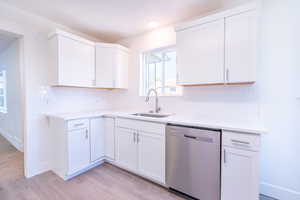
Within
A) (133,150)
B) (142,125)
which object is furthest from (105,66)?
(133,150)

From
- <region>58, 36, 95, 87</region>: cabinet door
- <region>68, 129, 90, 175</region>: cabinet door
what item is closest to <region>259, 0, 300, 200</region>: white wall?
<region>68, 129, 90, 175</region>: cabinet door

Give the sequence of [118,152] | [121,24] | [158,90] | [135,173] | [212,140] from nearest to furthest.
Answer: [212,140] < [135,173] < [118,152] < [121,24] < [158,90]

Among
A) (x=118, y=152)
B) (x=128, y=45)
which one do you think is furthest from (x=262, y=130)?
(x=128, y=45)

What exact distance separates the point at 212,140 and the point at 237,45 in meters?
1.14

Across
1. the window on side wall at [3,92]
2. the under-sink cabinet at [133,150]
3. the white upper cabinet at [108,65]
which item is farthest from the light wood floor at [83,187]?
the window on side wall at [3,92]

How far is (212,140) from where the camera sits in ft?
4.75

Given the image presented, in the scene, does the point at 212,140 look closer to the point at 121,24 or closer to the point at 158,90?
the point at 158,90

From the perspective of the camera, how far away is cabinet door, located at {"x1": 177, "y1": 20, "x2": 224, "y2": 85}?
171 cm

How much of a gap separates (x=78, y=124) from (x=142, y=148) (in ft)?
3.48

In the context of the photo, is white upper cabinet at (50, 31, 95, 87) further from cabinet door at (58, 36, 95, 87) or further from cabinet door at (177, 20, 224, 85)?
cabinet door at (177, 20, 224, 85)

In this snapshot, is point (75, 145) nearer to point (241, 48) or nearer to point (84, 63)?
point (84, 63)

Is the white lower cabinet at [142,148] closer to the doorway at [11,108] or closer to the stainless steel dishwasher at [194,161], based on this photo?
the stainless steel dishwasher at [194,161]

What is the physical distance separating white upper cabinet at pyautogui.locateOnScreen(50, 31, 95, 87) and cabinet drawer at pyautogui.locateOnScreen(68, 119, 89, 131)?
652mm

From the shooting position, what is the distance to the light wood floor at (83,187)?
5.53ft
